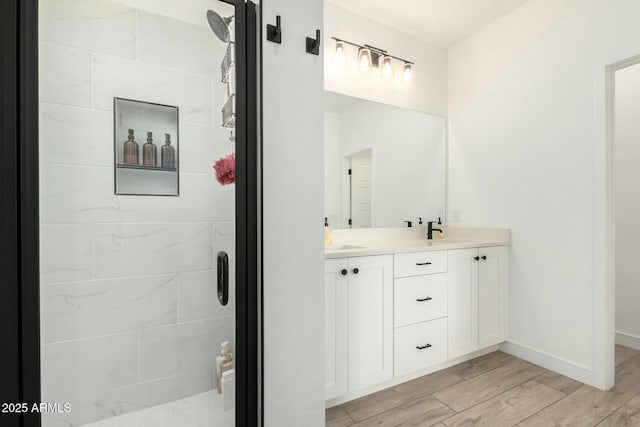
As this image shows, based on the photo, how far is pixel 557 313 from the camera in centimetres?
208

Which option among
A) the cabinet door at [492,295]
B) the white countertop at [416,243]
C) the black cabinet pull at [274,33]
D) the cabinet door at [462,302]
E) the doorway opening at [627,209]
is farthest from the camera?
the doorway opening at [627,209]

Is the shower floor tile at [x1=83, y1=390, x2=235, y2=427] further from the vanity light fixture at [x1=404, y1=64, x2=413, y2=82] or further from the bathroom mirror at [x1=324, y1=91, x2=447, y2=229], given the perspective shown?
the vanity light fixture at [x1=404, y1=64, x2=413, y2=82]

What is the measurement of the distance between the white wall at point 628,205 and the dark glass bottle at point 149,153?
3558 mm

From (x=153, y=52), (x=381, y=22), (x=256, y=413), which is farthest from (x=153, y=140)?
(x=381, y=22)

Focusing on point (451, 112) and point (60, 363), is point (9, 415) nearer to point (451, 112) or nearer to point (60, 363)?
point (60, 363)

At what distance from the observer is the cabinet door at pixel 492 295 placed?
2.20 metres

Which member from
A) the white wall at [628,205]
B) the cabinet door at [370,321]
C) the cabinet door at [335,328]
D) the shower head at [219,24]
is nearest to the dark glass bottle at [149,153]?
the shower head at [219,24]

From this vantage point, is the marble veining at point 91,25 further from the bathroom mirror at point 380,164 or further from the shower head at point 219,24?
the bathroom mirror at point 380,164

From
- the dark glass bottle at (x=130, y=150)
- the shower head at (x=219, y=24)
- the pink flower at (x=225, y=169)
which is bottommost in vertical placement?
the pink flower at (x=225, y=169)

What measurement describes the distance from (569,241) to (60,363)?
2.74m

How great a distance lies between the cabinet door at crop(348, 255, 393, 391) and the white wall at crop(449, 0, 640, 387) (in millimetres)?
1254

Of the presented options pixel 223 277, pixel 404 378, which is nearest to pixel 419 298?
pixel 404 378

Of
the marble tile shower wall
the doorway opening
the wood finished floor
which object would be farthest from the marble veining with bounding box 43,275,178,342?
the doorway opening

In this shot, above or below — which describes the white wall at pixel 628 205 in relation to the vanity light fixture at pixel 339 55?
below
